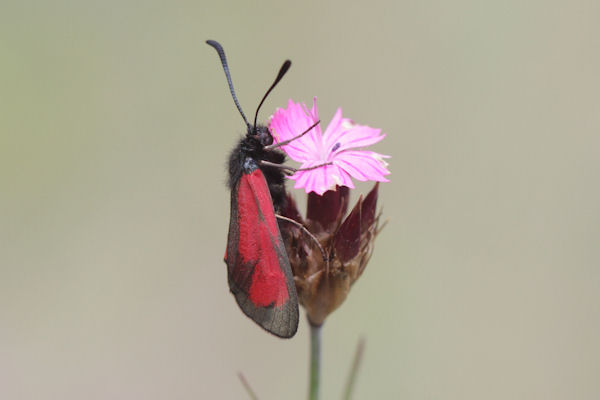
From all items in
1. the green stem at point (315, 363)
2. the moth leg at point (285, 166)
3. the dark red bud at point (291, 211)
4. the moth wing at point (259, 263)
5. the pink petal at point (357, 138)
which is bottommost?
the green stem at point (315, 363)

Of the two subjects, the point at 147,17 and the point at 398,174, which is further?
the point at 147,17

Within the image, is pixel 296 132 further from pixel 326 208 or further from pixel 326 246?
pixel 326 246

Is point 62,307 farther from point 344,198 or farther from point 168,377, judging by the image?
point 344,198

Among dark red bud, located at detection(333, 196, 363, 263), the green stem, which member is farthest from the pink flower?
the green stem

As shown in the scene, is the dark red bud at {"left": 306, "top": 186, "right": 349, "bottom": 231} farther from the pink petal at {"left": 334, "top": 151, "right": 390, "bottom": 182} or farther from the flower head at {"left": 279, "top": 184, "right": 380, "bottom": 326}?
the pink petal at {"left": 334, "top": 151, "right": 390, "bottom": 182}

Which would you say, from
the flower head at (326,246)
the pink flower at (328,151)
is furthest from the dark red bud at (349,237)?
the pink flower at (328,151)

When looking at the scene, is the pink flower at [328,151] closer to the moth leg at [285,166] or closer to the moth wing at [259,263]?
the moth leg at [285,166]

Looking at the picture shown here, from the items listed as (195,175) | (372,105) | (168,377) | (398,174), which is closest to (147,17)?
(195,175)
